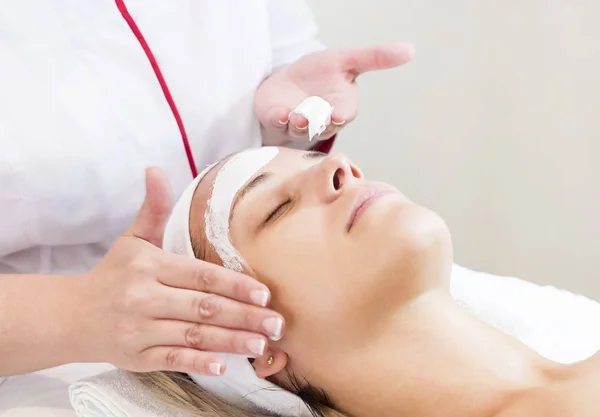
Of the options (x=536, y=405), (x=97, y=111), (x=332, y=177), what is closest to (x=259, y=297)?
(x=332, y=177)

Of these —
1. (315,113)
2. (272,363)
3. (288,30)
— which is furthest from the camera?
(288,30)

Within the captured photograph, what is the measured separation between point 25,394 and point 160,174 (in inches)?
16.4

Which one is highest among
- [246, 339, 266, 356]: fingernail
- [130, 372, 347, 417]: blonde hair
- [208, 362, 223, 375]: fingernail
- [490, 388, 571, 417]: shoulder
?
[246, 339, 266, 356]: fingernail

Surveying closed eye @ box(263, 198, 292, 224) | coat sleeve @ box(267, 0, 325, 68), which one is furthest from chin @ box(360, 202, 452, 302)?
coat sleeve @ box(267, 0, 325, 68)

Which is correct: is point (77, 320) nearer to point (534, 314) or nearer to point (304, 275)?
point (304, 275)

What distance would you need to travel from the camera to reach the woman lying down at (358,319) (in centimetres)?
90

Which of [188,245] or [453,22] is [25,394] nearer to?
[188,245]

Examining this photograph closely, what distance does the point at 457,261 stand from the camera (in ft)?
6.77

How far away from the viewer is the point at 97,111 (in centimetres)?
114

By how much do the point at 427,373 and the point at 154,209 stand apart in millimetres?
434

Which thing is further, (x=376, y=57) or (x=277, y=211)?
(x=376, y=57)

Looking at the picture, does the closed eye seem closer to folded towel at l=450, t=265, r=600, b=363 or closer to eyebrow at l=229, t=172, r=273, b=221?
eyebrow at l=229, t=172, r=273, b=221

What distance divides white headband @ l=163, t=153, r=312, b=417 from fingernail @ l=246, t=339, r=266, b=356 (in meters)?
0.11

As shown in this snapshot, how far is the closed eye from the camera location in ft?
3.24
